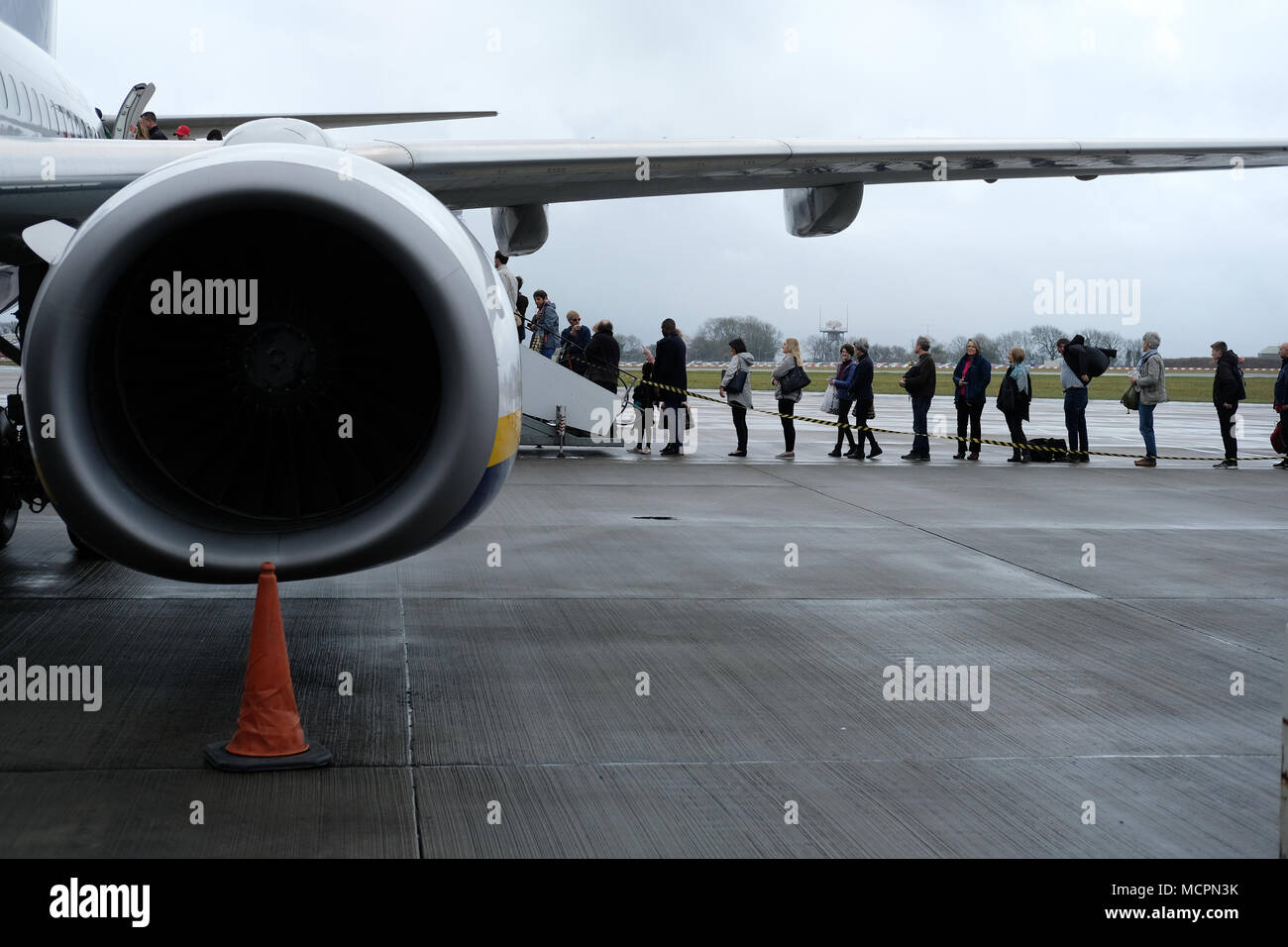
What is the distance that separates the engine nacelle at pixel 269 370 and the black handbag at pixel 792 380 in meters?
12.6

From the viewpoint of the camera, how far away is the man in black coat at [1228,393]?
1656cm

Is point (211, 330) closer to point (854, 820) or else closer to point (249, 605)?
point (249, 605)

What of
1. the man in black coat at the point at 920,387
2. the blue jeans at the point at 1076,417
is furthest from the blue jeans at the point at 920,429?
the blue jeans at the point at 1076,417

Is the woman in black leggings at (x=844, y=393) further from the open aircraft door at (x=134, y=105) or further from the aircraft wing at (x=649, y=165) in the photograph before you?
the open aircraft door at (x=134, y=105)

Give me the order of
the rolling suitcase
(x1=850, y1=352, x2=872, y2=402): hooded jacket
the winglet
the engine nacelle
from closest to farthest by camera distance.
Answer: the engine nacelle → the winglet → (x1=850, y1=352, x2=872, y2=402): hooded jacket → the rolling suitcase

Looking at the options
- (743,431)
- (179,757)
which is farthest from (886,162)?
(743,431)

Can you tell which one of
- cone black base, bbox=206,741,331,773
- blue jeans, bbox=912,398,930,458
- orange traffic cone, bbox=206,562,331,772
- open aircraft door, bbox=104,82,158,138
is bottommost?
cone black base, bbox=206,741,331,773

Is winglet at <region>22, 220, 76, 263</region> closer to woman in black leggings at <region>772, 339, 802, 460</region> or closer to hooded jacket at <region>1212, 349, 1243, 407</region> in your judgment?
→ woman in black leggings at <region>772, 339, 802, 460</region>

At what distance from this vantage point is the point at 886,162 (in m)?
6.96

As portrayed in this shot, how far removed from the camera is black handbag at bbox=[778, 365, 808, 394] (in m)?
17.1

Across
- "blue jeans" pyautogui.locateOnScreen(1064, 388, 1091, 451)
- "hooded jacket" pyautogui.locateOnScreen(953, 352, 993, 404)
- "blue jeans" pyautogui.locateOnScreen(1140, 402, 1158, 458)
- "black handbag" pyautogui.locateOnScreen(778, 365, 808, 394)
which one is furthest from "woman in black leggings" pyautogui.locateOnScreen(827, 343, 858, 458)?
"blue jeans" pyautogui.locateOnScreen(1140, 402, 1158, 458)

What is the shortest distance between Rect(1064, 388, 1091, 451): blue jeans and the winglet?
14.3m

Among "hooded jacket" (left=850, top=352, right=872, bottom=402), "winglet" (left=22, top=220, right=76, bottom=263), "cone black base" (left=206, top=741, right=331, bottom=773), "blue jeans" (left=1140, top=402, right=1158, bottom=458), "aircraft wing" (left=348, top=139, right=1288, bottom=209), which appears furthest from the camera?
"hooded jacket" (left=850, top=352, right=872, bottom=402)

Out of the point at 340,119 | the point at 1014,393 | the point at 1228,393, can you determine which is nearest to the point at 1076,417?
the point at 1014,393
